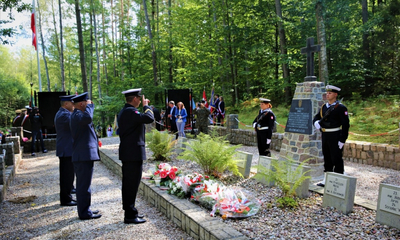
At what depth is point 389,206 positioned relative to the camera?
11.4ft

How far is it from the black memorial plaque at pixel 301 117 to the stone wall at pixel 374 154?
2.85m

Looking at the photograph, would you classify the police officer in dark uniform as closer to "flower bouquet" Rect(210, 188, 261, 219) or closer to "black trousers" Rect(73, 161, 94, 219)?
"flower bouquet" Rect(210, 188, 261, 219)

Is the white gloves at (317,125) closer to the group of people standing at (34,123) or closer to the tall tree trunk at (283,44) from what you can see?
the group of people standing at (34,123)

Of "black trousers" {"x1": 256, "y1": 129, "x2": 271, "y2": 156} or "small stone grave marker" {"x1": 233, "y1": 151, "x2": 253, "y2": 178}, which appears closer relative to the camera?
"small stone grave marker" {"x1": 233, "y1": 151, "x2": 253, "y2": 178}

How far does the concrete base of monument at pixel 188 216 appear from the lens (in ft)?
11.1

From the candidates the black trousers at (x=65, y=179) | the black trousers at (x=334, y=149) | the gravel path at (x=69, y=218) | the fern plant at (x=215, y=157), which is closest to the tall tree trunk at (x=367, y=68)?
the black trousers at (x=334, y=149)

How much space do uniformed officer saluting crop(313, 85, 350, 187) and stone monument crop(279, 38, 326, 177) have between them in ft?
1.68

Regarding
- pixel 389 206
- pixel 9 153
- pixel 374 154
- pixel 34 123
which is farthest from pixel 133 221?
pixel 34 123

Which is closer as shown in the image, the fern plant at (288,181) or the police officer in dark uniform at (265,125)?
the fern plant at (288,181)

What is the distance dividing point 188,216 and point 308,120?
3484mm

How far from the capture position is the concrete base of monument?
338 cm

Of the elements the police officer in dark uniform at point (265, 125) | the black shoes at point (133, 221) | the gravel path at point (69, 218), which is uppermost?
the police officer in dark uniform at point (265, 125)

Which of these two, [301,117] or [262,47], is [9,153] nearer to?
[301,117]

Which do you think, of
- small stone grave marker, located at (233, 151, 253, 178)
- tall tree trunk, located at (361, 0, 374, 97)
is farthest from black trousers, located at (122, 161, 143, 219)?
tall tree trunk, located at (361, 0, 374, 97)
